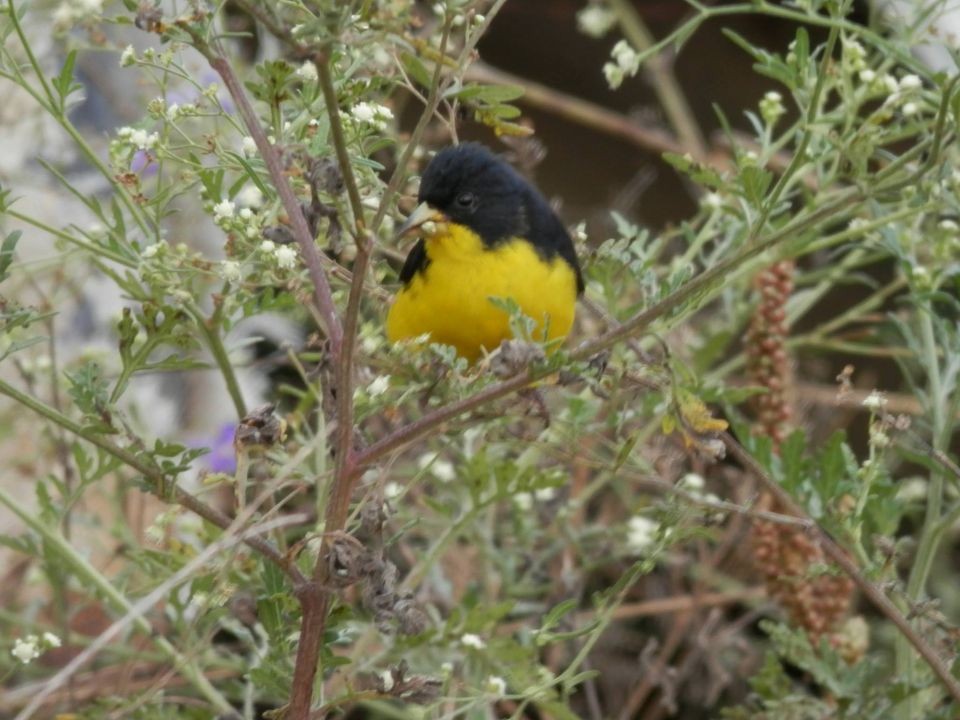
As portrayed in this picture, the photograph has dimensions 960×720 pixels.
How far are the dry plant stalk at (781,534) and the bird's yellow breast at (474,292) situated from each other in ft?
0.94

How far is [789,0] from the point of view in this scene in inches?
62.1

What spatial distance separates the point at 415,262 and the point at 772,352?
50 cm

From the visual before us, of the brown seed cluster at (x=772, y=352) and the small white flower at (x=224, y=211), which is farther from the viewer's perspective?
the brown seed cluster at (x=772, y=352)

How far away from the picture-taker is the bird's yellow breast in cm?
180

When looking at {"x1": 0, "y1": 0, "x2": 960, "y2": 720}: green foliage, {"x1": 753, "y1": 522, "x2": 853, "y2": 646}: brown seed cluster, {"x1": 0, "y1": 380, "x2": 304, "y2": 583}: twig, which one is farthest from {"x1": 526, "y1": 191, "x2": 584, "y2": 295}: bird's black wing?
{"x1": 0, "y1": 380, "x2": 304, "y2": 583}: twig

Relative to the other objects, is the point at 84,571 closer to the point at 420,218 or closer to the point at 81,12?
the point at 420,218

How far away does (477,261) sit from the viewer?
1.90 m

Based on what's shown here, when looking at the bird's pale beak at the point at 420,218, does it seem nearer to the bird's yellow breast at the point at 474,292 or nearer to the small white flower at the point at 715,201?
the bird's yellow breast at the point at 474,292

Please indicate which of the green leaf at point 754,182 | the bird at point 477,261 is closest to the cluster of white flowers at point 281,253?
the green leaf at point 754,182

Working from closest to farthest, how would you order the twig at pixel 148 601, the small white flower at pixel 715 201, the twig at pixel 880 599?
the twig at pixel 148 601 → the twig at pixel 880 599 → the small white flower at pixel 715 201

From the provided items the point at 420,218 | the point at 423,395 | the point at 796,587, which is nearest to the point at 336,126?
the point at 423,395

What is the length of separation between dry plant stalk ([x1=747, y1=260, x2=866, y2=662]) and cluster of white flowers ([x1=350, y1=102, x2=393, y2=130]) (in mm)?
780

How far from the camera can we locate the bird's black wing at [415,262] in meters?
1.91

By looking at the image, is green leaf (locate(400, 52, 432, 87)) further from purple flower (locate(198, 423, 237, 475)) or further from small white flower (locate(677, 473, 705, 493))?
purple flower (locate(198, 423, 237, 475))
